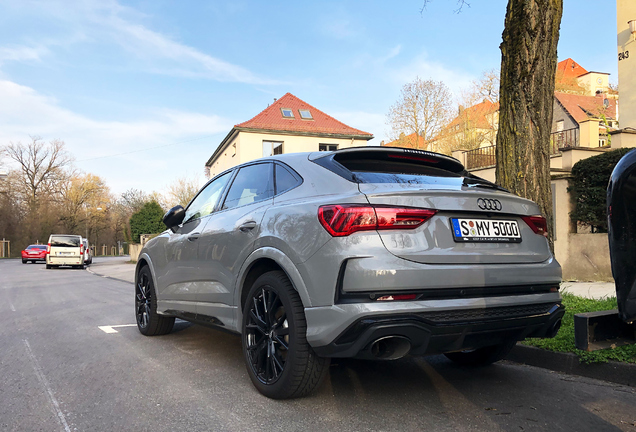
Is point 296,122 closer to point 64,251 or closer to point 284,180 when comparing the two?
point 64,251

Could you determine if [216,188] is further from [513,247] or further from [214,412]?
[513,247]

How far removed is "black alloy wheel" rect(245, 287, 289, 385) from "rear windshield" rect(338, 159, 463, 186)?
38.6 inches

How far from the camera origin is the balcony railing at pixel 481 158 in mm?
16953

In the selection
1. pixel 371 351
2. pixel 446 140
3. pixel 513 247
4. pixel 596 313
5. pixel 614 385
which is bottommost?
pixel 614 385

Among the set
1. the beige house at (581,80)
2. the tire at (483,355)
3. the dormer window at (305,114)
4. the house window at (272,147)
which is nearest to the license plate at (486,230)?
the tire at (483,355)

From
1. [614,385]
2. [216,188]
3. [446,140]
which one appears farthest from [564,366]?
[446,140]

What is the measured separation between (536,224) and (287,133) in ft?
112

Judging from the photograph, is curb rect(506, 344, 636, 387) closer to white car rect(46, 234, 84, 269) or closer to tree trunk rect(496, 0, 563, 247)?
tree trunk rect(496, 0, 563, 247)

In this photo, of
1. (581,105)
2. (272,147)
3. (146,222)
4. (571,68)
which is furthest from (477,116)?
(571,68)

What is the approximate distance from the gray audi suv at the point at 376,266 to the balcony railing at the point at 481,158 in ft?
44.9

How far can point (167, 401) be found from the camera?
11.5 ft

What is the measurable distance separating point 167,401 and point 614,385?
3.19m

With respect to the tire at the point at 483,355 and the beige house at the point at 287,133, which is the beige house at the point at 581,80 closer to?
the beige house at the point at 287,133

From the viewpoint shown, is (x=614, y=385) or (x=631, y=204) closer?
(x=631, y=204)
